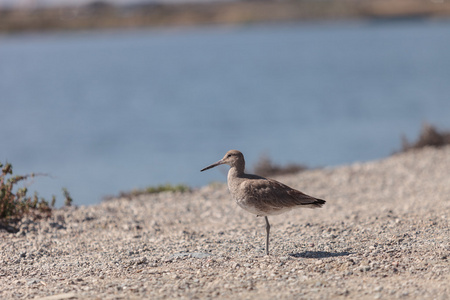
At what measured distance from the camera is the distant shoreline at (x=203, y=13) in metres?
88.2

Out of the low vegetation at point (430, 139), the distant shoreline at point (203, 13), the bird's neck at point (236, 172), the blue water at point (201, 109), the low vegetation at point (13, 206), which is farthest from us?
the distant shoreline at point (203, 13)

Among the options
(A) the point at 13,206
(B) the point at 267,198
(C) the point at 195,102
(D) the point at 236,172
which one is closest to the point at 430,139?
(D) the point at 236,172

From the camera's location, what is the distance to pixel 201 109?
107 feet

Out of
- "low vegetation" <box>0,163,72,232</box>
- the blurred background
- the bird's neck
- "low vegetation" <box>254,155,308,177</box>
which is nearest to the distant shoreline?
the blurred background

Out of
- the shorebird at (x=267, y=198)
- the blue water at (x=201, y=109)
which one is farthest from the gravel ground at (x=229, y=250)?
the blue water at (x=201, y=109)

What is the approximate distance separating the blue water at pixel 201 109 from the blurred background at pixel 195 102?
10cm

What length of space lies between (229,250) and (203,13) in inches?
3657

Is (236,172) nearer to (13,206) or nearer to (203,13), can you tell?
(13,206)

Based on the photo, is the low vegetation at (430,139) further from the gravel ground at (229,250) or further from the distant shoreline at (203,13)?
the distant shoreline at (203,13)

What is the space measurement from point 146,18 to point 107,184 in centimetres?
8199

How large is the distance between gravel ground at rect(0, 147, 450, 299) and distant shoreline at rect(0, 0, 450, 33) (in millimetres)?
76727

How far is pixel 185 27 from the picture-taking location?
336 feet

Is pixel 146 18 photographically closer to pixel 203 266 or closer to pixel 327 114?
pixel 327 114

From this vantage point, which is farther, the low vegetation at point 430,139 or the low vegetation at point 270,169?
the low vegetation at point 430,139
